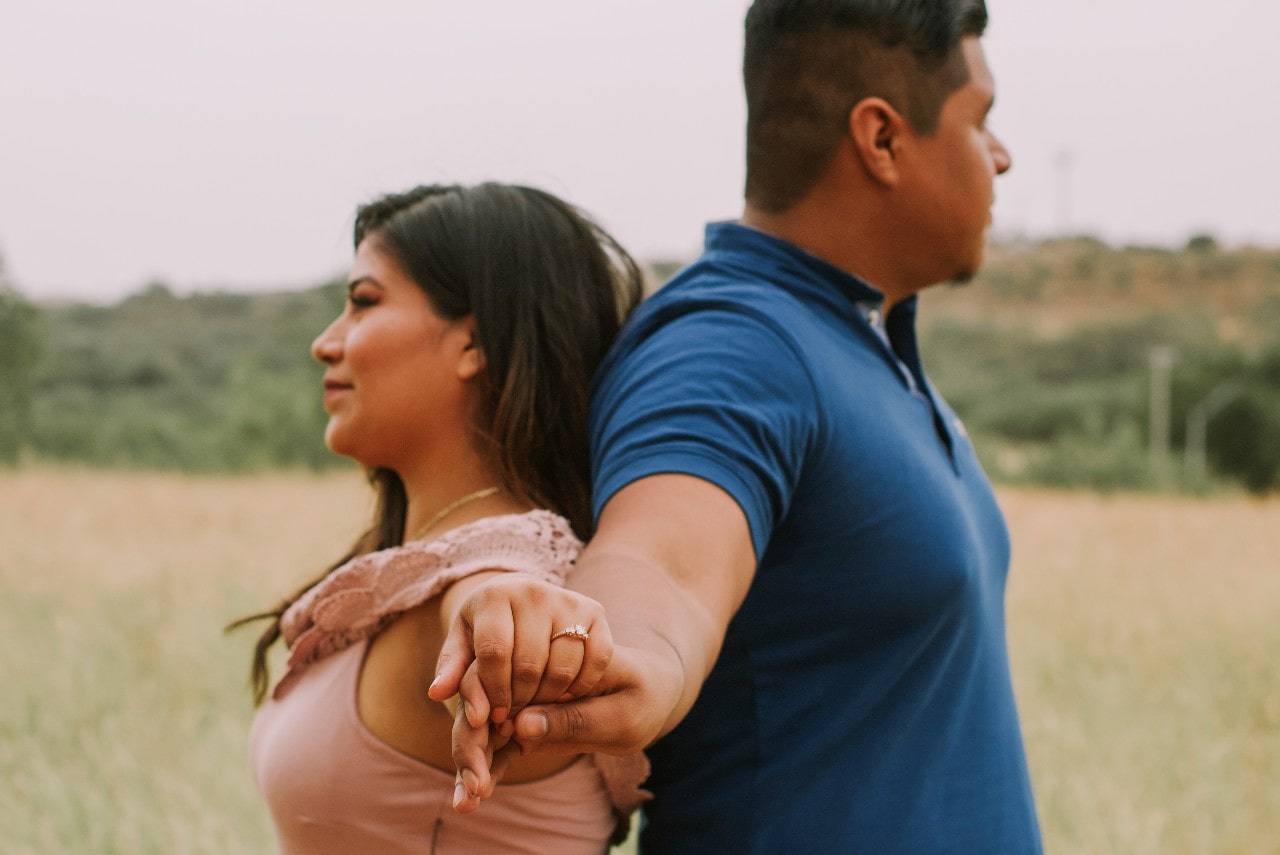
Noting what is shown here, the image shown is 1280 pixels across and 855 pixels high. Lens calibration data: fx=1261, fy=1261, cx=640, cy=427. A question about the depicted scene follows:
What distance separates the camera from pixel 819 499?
144cm

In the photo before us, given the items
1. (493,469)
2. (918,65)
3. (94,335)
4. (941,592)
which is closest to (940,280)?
(918,65)

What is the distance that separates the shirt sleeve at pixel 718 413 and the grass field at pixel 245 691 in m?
1.30

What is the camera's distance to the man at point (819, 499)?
1.25 meters

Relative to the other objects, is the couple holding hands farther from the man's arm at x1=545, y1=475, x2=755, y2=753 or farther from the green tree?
the green tree

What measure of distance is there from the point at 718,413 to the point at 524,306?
60 centimetres

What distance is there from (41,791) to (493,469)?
2731 mm

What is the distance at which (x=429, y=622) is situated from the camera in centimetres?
157

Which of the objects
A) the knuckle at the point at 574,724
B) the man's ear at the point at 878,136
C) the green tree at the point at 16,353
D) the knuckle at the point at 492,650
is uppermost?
the man's ear at the point at 878,136

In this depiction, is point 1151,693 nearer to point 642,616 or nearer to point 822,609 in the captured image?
point 822,609

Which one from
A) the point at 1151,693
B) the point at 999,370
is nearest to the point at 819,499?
the point at 1151,693

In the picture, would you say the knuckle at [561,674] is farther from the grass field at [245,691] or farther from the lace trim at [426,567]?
the grass field at [245,691]

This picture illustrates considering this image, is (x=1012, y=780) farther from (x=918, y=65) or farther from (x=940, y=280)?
(x=918, y=65)

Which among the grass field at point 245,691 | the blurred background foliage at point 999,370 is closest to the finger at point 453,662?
the blurred background foliage at point 999,370

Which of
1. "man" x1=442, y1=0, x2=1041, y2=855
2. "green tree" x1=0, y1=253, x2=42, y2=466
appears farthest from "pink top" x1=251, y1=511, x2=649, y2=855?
"green tree" x1=0, y1=253, x2=42, y2=466
